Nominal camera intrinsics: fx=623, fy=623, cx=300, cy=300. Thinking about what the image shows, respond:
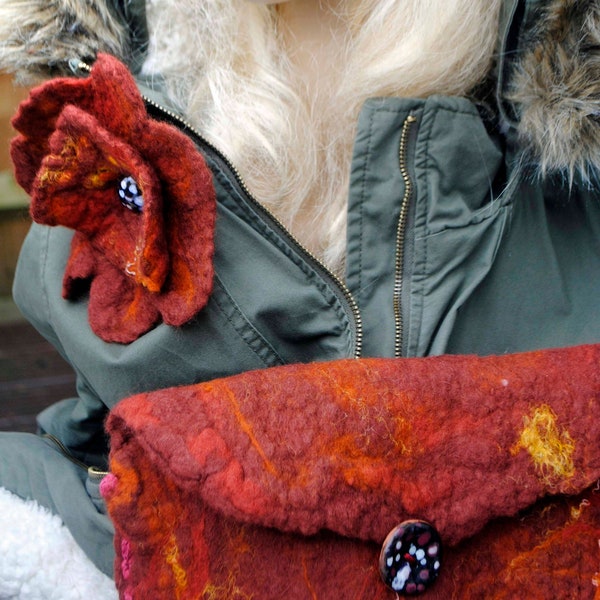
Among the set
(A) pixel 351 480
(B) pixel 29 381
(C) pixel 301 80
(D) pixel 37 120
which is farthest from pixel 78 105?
(B) pixel 29 381

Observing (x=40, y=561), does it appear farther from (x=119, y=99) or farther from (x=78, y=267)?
(x=119, y=99)

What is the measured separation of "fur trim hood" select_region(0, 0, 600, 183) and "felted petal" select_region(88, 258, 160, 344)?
267mm

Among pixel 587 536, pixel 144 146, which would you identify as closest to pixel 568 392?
pixel 587 536

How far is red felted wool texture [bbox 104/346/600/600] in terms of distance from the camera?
49cm

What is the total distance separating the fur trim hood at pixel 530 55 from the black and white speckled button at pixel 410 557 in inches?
16.4

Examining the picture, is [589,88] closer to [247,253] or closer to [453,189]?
[453,189]

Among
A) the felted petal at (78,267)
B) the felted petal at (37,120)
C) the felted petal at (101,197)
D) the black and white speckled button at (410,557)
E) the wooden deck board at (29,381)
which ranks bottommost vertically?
the wooden deck board at (29,381)

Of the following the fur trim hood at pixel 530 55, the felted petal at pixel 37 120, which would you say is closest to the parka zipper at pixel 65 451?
the felted petal at pixel 37 120

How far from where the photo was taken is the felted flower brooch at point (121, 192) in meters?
0.54

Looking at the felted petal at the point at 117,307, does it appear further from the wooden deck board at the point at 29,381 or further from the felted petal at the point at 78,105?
the wooden deck board at the point at 29,381

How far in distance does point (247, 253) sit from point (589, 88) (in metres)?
0.39

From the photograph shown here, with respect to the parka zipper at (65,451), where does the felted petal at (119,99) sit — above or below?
above

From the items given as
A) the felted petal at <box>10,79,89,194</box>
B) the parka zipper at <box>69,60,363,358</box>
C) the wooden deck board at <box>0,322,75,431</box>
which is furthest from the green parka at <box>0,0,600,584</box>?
the wooden deck board at <box>0,322,75,431</box>

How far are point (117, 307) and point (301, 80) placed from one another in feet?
1.13
